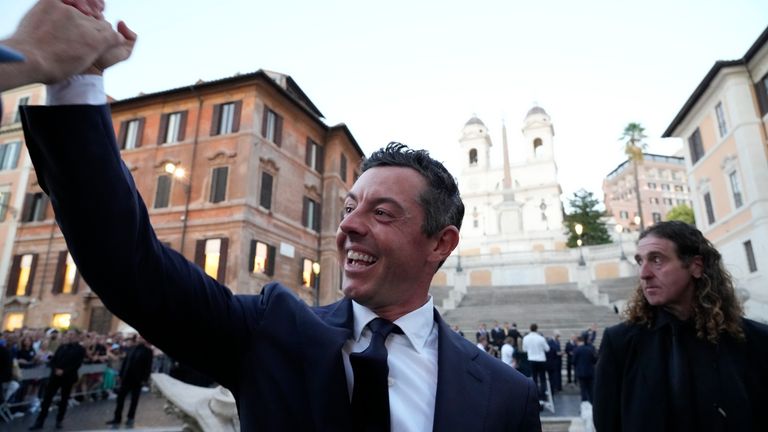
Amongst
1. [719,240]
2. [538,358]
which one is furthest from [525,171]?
[538,358]

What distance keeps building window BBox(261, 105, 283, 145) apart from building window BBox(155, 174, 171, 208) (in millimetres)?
5156

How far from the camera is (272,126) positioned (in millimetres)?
22859

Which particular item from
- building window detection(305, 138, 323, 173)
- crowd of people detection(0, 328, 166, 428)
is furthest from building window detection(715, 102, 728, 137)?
crowd of people detection(0, 328, 166, 428)

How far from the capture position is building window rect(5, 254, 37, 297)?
877 inches

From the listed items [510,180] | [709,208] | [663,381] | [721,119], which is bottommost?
[663,381]

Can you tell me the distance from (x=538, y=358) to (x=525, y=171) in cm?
7717

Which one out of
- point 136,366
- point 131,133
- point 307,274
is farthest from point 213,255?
point 136,366

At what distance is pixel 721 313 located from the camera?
106 inches

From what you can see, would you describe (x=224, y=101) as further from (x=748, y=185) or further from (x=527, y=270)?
(x=527, y=270)

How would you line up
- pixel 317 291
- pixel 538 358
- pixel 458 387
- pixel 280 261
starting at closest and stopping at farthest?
pixel 458 387 → pixel 538 358 → pixel 280 261 → pixel 317 291

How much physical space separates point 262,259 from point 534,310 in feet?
57.4

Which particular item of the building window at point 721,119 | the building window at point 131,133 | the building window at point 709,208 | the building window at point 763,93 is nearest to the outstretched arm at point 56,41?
the building window at point 131,133

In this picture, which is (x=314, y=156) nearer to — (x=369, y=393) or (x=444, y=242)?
(x=444, y=242)

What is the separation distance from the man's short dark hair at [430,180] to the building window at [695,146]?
3158cm
